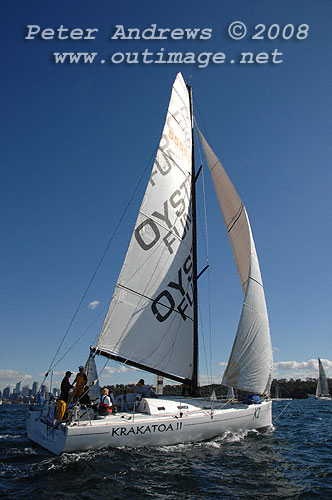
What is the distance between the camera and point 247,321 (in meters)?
14.7

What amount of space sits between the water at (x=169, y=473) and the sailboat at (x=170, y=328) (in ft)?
1.81

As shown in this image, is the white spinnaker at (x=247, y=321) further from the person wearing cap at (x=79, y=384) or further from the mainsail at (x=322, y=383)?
the mainsail at (x=322, y=383)

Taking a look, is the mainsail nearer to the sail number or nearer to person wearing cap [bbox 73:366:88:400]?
the sail number

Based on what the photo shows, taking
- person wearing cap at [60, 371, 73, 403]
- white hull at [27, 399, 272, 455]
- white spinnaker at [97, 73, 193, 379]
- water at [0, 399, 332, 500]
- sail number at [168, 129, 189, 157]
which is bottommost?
water at [0, 399, 332, 500]

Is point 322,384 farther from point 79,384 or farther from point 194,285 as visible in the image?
point 79,384

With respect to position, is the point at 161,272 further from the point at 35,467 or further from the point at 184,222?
the point at 35,467

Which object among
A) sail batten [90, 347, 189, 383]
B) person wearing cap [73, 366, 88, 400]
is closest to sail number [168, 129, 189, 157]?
sail batten [90, 347, 189, 383]

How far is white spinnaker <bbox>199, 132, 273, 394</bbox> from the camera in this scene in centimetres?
1429

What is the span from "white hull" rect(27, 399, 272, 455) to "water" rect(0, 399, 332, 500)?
0.92 feet

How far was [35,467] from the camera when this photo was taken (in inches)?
365

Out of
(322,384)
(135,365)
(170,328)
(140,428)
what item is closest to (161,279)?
(170,328)

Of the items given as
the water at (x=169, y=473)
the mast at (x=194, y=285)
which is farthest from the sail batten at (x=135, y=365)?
the water at (x=169, y=473)

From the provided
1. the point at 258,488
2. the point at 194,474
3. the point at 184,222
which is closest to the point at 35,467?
the point at 194,474

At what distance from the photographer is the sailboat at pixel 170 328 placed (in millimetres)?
10906
